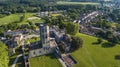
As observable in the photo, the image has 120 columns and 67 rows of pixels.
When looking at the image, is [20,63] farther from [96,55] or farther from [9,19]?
[9,19]

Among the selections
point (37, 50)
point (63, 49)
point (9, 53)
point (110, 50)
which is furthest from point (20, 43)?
point (110, 50)

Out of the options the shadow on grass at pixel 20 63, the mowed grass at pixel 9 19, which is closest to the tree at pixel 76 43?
the shadow on grass at pixel 20 63

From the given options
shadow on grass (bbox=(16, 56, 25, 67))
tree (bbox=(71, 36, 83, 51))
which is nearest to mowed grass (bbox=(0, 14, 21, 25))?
shadow on grass (bbox=(16, 56, 25, 67))

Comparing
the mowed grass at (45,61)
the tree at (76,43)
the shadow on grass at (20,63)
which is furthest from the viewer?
the tree at (76,43)

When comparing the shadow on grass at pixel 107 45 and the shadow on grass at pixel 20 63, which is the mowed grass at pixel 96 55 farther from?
the shadow on grass at pixel 20 63

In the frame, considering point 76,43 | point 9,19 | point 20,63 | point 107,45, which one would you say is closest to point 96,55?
point 76,43

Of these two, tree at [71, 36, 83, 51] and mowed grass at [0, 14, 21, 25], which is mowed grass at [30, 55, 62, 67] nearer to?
tree at [71, 36, 83, 51]
